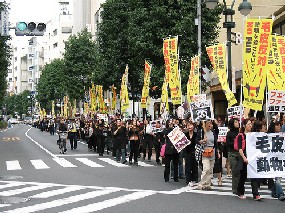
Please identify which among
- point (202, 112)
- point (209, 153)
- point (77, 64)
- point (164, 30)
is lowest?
point (209, 153)

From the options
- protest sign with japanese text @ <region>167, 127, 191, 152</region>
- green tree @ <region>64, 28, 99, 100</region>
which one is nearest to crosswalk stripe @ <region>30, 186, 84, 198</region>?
protest sign with japanese text @ <region>167, 127, 191, 152</region>

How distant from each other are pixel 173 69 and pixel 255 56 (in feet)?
23.2

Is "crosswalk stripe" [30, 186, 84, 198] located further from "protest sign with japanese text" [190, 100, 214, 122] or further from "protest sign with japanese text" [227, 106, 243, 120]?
"protest sign with japanese text" [227, 106, 243, 120]

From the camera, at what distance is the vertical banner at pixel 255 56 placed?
14391 mm

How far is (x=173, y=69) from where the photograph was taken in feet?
70.1

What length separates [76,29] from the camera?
99.8m

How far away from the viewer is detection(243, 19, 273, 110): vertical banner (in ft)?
47.2

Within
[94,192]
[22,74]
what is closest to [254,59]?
[94,192]

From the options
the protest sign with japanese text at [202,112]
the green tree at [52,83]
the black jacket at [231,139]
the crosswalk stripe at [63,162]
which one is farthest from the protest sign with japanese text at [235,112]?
the green tree at [52,83]

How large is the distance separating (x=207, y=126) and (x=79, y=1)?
85.0 meters

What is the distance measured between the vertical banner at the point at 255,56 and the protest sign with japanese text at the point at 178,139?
2300 millimetres

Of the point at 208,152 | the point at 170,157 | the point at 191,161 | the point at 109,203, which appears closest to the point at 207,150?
the point at 208,152

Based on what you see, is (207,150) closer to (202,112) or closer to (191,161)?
(202,112)

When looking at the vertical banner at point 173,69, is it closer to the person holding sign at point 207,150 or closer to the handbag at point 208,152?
the person holding sign at point 207,150
